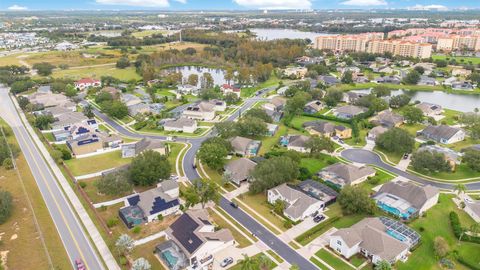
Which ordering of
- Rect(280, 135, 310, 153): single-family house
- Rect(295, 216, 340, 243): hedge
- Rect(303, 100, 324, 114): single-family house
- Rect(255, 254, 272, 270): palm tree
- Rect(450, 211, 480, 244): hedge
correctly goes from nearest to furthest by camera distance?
Rect(255, 254, 272, 270): palm tree < Rect(450, 211, 480, 244): hedge < Rect(295, 216, 340, 243): hedge < Rect(280, 135, 310, 153): single-family house < Rect(303, 100, 324, 114): single-family house

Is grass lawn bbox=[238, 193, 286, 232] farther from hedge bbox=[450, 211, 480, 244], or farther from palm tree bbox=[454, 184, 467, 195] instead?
palm tree bbox=[454, 184, 467, 195]

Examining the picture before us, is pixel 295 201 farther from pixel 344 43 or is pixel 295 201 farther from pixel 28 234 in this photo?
pixel 344 43

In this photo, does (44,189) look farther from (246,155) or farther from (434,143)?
(434,143)

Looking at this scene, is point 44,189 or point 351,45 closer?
Result: point 44,189

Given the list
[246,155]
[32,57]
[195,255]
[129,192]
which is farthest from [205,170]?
[32,57]

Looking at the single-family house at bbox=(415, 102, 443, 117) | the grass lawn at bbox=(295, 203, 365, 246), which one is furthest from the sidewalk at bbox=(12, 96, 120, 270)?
the single-family house at bbox=(415, 102, 443, 117)

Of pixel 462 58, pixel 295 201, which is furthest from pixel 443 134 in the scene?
pixel 462 58
